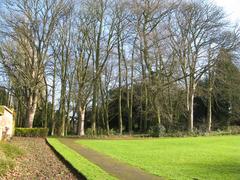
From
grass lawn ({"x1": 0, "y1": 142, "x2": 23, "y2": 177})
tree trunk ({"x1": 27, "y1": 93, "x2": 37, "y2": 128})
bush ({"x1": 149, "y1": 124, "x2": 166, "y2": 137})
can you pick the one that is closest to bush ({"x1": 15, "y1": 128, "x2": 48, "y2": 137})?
tree trunk ({"x1": 27, "y1": 93, "x2": 37, "y2": 128})

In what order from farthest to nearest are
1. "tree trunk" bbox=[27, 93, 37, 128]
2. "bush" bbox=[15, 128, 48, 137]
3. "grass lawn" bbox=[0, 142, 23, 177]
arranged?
"tree trunk" bbox=[27, 93, 37, 128], "bush" bbox=[15, 128, 48, 137], "grass lawn" bbox=[0, 142, 23, 177]

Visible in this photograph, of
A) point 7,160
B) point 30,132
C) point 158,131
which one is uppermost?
point 158,131

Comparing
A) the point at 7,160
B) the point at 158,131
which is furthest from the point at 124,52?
the point at 7,160

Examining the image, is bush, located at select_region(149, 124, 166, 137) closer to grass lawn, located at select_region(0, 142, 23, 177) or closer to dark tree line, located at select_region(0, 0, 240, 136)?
dark tree line, located at select_region(0, 0, 240, 136)

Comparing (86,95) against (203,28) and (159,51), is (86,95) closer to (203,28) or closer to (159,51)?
(159,51)

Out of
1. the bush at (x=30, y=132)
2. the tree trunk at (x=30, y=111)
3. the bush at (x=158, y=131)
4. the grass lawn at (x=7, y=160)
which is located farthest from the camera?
the tree trunk at (x=30, y=111)

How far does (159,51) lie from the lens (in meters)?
40.9

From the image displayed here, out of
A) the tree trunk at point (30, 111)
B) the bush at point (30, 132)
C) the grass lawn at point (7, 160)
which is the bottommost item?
the grass lawn at point (7, 160)

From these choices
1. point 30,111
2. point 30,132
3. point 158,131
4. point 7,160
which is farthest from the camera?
point 30,111

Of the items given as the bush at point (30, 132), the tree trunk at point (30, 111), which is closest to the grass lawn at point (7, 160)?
the bush at point (30, 132)

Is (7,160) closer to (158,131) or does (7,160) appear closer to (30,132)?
(30,132)

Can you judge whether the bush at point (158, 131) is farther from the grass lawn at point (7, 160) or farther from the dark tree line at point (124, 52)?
the grass lawn at point (7, 160)

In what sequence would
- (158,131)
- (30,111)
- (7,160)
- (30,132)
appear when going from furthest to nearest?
(30,111), (158,131), (30,132), (7,160)

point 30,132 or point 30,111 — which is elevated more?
point 30,111
